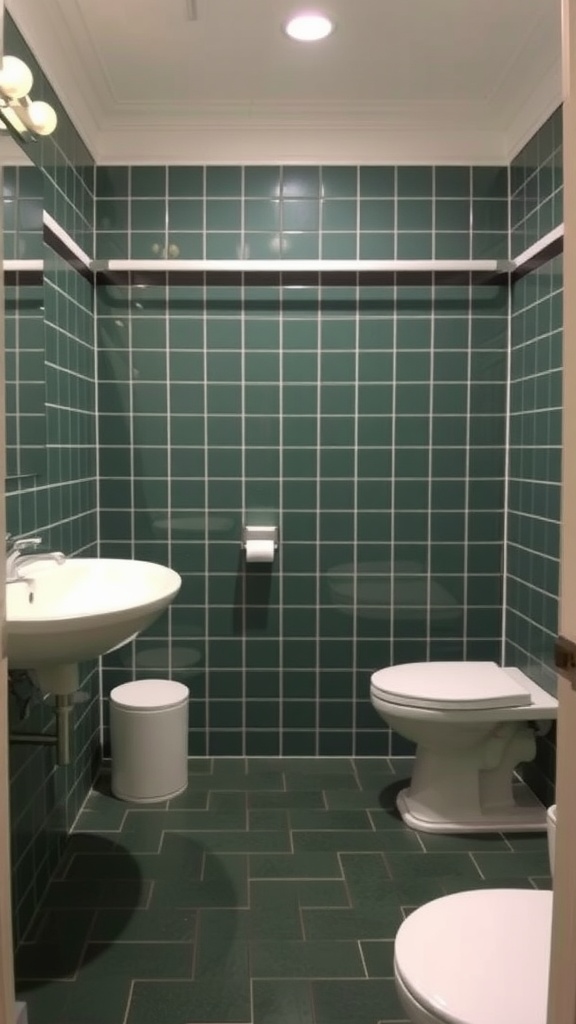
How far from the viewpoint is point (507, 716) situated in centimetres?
240

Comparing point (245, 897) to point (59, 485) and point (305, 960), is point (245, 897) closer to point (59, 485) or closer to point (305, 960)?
point (305, 960)

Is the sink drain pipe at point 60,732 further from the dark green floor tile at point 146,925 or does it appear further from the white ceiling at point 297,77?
the white ceiling at point 297,77

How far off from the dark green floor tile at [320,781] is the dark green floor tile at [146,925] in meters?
0.83

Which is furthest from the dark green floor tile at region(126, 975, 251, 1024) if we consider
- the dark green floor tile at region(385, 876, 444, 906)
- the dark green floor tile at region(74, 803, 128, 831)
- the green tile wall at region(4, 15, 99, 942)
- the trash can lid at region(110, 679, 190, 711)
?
the trash can lid at region(110, 679, 190, 711)

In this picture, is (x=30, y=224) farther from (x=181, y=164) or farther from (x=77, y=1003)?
(x=77, y=1003)

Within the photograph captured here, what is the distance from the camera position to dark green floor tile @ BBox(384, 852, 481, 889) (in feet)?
7.27

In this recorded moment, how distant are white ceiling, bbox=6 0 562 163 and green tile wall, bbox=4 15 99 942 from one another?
0.19m

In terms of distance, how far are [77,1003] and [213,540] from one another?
5.36 ft

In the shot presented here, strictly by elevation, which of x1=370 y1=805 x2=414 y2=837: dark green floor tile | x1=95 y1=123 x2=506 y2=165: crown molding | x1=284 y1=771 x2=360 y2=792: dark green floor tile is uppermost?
x1=95 y1=123 x2=506 y2=165: crown molding

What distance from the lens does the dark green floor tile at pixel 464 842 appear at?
2.38 meters

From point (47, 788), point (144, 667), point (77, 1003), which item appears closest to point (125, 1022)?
point (77, 1003)

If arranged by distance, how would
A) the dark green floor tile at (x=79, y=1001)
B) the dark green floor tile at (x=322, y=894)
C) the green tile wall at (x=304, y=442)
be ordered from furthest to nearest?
the green tile wall at (x=304, y=442), the dark green floor tile at (x=322, y=894), the dark green floor tile at (x=79, y=1001)

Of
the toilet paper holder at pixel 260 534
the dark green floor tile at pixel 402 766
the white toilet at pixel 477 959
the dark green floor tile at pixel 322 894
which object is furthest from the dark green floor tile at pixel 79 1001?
the toilet paper holder at pixel 260 534

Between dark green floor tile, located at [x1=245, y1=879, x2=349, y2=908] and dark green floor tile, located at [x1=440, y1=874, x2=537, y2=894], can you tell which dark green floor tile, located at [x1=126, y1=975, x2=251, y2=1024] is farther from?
dark green floor tile, located at [x1=440, y1=874, x2=537, y2=894]
